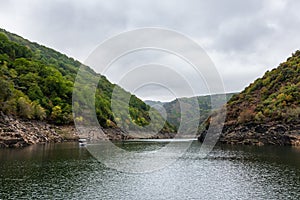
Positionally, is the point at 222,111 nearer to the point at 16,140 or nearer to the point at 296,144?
the point at 296,144

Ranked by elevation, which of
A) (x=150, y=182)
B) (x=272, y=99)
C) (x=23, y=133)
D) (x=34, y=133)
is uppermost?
(x=272, y=99)

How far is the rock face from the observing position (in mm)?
108144

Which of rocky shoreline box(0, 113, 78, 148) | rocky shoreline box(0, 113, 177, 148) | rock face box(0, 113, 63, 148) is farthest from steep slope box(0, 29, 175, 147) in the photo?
rock face box(0, 113, 63, 148)

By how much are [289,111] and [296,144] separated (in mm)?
15611

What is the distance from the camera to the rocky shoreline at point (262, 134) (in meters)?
126

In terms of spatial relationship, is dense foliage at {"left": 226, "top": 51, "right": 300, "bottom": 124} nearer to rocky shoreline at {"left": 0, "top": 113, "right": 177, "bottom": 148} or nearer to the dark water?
the dark water

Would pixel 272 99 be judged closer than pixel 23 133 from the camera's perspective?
No

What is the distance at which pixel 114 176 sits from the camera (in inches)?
2232

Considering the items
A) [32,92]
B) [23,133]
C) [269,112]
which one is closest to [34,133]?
[23,133]

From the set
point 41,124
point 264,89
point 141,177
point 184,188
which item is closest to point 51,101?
point 41,124

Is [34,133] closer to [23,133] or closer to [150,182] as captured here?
[23,133]

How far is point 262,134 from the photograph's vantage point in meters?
140

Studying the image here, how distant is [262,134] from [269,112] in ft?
36.0

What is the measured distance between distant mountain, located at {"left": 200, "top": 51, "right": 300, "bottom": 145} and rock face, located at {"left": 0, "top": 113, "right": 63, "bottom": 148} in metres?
89.7
